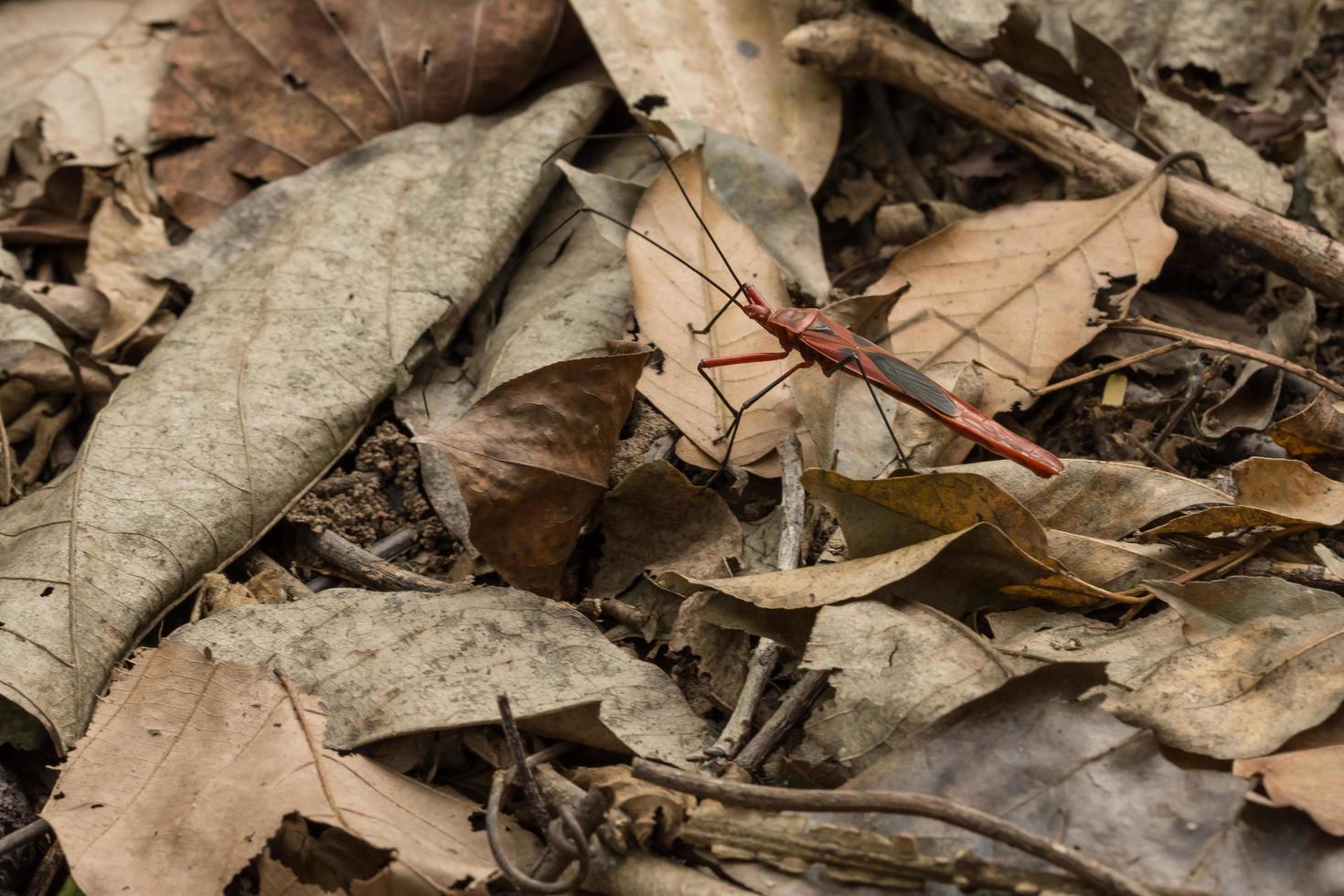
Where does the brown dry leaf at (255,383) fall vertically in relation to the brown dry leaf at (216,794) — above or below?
above

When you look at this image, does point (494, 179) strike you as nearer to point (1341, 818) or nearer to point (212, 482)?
point (212, 482)

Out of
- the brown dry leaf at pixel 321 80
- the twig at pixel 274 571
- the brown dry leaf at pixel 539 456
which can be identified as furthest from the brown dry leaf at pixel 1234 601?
the brown dry leaf at pixel 321 80

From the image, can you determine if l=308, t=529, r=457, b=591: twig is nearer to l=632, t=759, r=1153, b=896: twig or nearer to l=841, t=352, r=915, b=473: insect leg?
l=632, t=759, r=1153, b=896: twig

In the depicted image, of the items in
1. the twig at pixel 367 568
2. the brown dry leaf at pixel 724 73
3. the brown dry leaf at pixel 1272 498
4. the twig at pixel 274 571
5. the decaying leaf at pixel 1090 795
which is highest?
the brown dry leaf at pixel 724 73

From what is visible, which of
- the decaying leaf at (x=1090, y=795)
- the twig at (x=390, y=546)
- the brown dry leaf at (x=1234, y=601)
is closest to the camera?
the decaying leaf at (x=1090, y=795)

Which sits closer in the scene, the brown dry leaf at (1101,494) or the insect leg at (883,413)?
the brown dry leaf at (1101,494)

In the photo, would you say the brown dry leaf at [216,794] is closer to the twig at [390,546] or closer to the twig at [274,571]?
the twig at [274,571]

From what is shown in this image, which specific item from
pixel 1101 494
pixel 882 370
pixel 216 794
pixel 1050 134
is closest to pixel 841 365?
pixel 882 370
